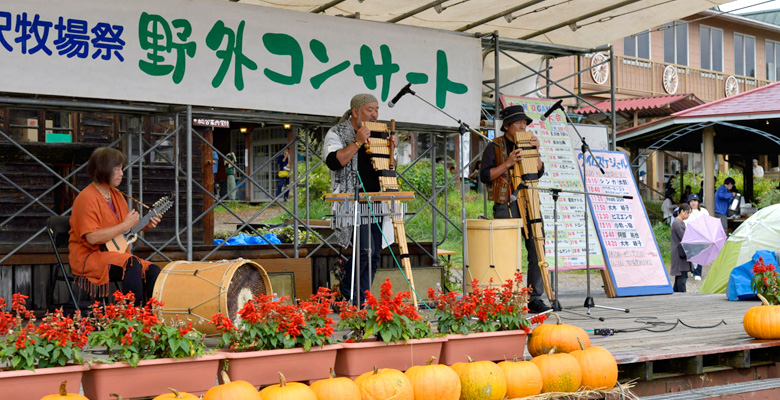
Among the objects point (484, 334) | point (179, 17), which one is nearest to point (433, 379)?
point (484, 334)

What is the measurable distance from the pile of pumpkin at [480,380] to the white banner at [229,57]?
323 centimetres

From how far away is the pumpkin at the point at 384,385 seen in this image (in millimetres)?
3691

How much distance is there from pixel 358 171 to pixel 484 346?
1885 mm

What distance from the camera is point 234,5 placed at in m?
6.55

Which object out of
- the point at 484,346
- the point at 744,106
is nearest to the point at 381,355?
the point at 484,346

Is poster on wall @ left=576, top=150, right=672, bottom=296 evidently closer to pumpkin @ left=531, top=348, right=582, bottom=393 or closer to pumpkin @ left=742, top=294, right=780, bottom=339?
pumpkin @ left=742, top=294, right=780, bottom=339

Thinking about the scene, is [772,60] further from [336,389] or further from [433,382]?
[336,389]

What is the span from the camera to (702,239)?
38.9 ft

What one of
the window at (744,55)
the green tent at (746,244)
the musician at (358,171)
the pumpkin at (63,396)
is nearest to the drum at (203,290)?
the musician at (358,171)

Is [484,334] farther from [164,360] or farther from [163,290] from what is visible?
[163,290]

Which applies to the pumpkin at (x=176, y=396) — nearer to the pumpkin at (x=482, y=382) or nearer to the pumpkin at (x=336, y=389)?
the pumpkin at (x=336, y=389)

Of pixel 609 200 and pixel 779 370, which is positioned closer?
pixel 779 370

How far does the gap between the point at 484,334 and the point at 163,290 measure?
210 centimetres

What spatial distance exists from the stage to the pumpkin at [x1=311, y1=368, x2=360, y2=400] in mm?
1746
